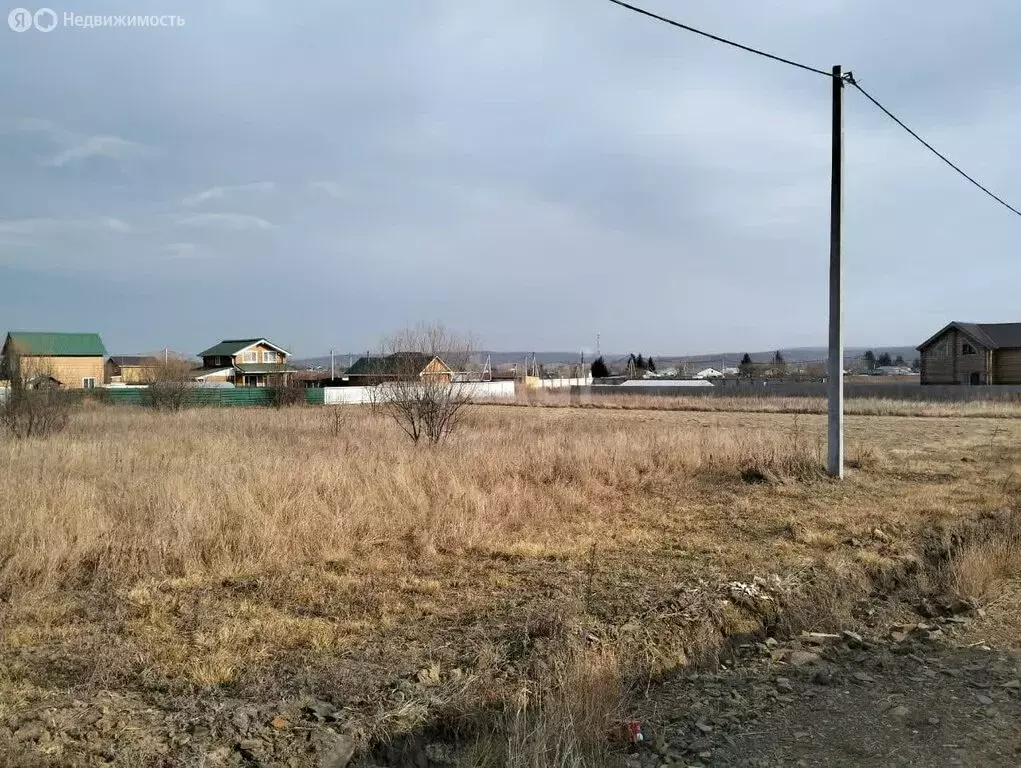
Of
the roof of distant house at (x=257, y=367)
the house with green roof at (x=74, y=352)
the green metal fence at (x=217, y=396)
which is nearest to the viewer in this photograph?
the green metal fence at (x=217, y=396)

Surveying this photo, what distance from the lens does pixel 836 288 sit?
41.1 ft

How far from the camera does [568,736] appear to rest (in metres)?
3.66

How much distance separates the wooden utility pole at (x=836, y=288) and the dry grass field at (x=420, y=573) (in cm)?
78

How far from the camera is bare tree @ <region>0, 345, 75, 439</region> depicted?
18.2m

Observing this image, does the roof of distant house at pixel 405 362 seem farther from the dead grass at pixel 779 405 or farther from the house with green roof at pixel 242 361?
the house with green roof at pixel 242 361

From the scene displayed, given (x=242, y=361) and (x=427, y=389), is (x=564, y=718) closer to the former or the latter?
(x=427, y=389)

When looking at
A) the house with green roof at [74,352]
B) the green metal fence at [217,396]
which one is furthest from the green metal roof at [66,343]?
the green metal fence at [217,396]

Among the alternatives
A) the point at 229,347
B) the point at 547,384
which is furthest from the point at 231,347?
the point at 547,384

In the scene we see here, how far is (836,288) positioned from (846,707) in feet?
32.1

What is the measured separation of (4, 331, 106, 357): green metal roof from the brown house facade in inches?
3047

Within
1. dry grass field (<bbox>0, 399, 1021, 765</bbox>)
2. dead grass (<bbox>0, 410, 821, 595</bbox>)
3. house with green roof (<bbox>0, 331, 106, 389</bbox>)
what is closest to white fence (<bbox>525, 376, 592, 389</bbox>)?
house with green roof (<bbox>0, 331, 106, 389</bbox>)

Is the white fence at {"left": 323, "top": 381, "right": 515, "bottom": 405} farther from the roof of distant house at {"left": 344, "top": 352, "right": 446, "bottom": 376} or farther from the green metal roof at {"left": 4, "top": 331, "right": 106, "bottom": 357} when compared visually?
the green metal roof at {"left": 4, "top": 331, "right": 106, "bottom": 357}

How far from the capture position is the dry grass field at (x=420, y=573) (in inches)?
166

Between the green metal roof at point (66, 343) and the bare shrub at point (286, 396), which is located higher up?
the green metal roof at point (66, 343)
